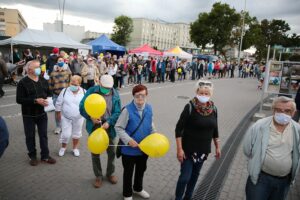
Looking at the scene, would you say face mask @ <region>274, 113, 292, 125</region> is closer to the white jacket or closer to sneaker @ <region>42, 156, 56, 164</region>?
the white jacket

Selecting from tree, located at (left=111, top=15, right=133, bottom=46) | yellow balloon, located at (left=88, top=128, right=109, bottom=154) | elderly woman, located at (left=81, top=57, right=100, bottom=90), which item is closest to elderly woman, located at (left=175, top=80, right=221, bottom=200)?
yellow balloon, located at (left=88, top=128, right=109, bottom=154)

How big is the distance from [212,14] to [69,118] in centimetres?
5492

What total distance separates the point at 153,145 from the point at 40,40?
15636 mm

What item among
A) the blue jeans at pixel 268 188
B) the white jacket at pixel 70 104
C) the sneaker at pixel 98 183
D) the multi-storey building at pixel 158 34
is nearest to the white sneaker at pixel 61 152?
the white jacket at pixel 70 104

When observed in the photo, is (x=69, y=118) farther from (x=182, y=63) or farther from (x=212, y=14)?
(x=212, y=14)

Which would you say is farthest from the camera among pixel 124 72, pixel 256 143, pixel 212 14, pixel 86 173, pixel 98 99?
pixel 212 14

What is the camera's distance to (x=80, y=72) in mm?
11211

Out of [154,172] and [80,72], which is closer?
[154,172]

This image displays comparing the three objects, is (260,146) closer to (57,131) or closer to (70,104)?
(70,104)

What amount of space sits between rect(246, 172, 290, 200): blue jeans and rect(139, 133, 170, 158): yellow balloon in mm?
1106

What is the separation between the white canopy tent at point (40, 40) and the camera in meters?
15.5

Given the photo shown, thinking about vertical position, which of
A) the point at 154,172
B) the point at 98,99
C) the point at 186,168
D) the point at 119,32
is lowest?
the point at 154,172

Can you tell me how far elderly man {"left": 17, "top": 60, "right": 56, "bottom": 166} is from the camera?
4398 millimetres

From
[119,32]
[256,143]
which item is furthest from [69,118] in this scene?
[119,32]
